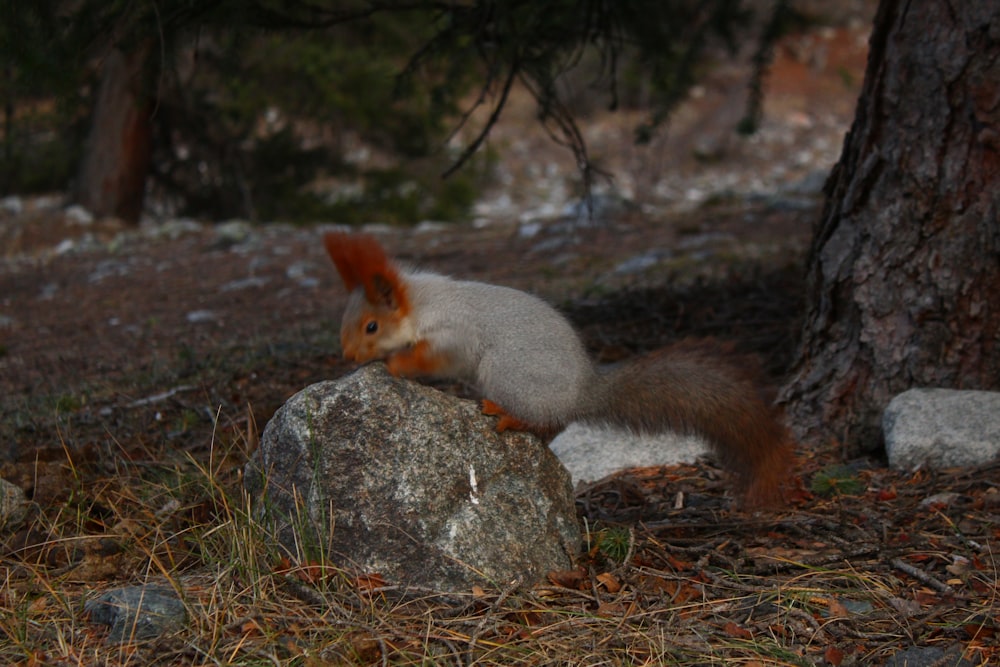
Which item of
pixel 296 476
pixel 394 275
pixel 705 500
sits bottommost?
pixel 705 500

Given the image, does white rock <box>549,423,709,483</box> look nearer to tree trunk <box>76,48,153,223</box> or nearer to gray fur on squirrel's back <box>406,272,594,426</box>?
gray fur on squirrel's back <box>406,272,594,426</box>

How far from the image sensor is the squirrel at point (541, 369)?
261 cm

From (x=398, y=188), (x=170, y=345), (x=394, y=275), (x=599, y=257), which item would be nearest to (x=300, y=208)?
(x=398, y=188)

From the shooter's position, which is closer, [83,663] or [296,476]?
[83,663]

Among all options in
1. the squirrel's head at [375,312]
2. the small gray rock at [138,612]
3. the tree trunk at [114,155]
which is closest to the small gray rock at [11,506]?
the small gray rock at [138,612]

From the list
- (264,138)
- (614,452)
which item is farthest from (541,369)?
(264,138)

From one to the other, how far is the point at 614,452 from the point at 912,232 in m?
1.24

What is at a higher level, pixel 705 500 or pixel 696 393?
pixel 696 393

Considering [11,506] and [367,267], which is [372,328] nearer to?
[367,267]

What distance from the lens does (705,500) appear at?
3.17m

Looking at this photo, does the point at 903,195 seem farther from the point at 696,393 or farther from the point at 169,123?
the point at 169,123

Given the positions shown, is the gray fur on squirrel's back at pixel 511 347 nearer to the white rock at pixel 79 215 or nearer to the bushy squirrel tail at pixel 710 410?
the bushy squirrel tail at pixel 710 410

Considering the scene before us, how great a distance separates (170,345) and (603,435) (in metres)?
2.62

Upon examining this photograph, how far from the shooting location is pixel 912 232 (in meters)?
3.32
